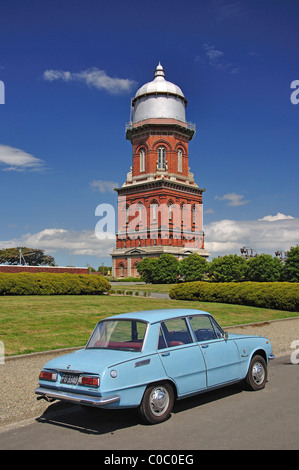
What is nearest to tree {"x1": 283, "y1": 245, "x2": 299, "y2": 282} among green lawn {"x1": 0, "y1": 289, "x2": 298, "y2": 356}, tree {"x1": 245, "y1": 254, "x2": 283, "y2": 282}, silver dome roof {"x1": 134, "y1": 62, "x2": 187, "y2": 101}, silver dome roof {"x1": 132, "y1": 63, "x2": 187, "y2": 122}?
tree {"x1": 245, "y1": 254, "x2": 283, "y2": 282}

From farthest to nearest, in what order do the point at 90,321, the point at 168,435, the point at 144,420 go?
the point at 90,321 → the point at 144,420 → the point at 168,435

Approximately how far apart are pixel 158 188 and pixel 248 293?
4450 cm

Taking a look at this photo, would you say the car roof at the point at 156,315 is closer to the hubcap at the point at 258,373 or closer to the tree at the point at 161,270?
the hubcap at the point at 258,373

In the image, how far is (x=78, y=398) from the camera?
18.7 ft

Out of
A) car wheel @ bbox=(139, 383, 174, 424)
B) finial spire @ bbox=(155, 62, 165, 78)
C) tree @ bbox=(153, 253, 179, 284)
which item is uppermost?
finial spire @ bbox=(155, 62, 165, 78)

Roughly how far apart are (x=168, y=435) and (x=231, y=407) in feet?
5.23

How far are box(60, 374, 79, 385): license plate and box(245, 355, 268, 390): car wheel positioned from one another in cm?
Result: 324

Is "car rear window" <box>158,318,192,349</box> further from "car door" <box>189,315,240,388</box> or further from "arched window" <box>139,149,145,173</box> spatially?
"arched window" <box>139,149,145,173</box>

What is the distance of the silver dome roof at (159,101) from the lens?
6969cm

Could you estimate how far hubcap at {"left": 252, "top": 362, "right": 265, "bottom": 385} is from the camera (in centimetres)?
773

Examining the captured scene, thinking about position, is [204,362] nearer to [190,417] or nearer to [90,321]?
[190,417]

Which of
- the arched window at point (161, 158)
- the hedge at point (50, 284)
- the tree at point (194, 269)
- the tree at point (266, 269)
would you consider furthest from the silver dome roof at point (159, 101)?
the hedge at point (50, 284)
